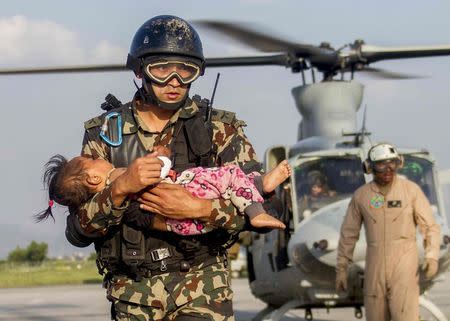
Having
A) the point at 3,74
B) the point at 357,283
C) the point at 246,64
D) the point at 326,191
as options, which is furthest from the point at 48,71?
the point at 357,283

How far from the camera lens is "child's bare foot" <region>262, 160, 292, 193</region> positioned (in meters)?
3.98

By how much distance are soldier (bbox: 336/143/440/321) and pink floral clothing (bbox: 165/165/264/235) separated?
401 cm

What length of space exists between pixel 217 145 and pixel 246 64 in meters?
7.85

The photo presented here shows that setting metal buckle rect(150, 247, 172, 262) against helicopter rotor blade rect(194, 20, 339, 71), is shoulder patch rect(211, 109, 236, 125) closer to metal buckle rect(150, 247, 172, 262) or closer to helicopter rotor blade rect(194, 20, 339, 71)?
metal buckle rect(150, 247, 172, 262)

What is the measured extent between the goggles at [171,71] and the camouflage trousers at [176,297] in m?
0.72

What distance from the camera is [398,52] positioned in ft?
38.4

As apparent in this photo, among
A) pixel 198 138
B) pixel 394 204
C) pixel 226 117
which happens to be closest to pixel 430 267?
pixel 394 204

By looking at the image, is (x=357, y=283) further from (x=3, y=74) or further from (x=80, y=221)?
(x=80, y=221)

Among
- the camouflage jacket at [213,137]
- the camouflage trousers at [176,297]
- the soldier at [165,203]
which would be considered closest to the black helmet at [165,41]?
the soldier at [165,203]

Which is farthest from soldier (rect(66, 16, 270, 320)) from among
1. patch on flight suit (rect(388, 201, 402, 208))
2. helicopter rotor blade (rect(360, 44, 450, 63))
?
helicopter rotor blade (rect(360, 44, 450, 63))

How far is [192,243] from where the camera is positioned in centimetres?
402

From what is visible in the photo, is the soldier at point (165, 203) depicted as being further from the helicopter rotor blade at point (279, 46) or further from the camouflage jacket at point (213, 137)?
the helicopter rotor blade at point (279, 46)

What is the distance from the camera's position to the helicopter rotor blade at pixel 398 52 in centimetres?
1134

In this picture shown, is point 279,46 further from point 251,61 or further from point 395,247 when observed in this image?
point 395,247
